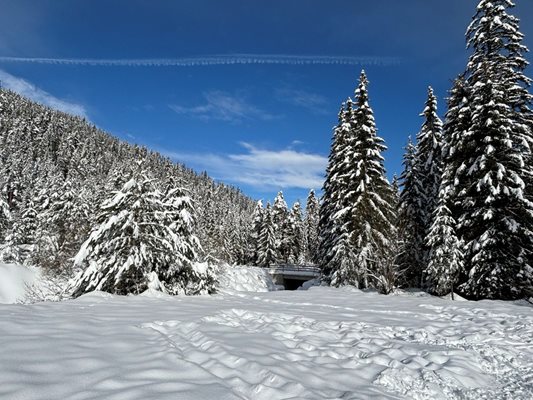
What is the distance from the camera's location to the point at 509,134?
16062mm

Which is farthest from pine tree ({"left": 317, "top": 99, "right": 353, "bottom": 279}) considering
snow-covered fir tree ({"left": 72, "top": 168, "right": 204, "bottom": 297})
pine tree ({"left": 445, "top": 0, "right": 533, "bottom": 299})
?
snow-covered fir tree ({"left": 72, "top": 168, "right": 204, "bottom": 297})

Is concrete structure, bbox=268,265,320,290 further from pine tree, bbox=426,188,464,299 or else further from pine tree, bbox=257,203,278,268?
pine tree, bbox=426,188,464,299

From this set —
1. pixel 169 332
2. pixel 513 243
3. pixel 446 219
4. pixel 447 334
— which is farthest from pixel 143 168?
pixel 513 243

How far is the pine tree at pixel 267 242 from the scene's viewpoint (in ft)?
162

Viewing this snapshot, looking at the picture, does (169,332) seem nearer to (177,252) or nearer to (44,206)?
(177,252)

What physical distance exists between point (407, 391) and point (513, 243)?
13.6 m

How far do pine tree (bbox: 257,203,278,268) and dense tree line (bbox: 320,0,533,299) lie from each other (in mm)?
25493

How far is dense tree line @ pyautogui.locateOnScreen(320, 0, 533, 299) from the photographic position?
15.1 meters

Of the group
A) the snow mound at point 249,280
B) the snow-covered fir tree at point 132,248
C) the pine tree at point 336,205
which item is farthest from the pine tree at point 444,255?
the snow mound at point 249,280

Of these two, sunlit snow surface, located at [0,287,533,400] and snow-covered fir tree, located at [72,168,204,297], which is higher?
snow-covered fir tree, located at [72,168,204,297]

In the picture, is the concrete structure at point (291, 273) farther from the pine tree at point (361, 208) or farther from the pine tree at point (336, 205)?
the pine tree at point (361, 208)

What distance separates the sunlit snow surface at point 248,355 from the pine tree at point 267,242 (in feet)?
131

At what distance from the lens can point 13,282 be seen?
2233 cm

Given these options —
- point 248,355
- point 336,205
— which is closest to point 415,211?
point 336,205
